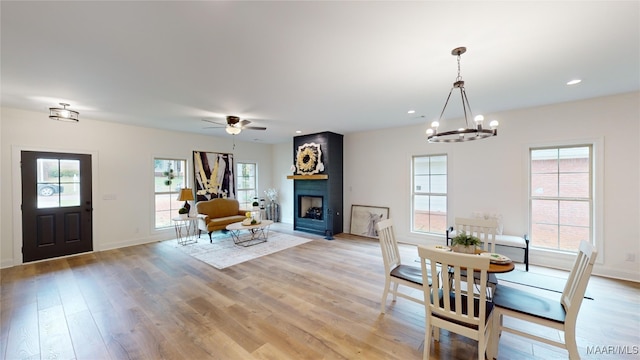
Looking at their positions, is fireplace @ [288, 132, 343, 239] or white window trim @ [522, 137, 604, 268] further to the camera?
fireplace @ [288, 132, 343, 239]

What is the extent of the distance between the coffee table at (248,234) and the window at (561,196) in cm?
525

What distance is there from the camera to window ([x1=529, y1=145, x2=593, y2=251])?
389 cm

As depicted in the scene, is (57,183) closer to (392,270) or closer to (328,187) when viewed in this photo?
(328,187)

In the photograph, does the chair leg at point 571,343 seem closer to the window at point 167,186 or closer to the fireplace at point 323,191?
the fireplace at point 323,191

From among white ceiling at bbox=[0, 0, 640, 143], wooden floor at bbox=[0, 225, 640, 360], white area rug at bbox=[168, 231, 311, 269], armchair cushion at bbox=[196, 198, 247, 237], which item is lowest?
wooden floor at bbox=[0, 225, 640, 360]

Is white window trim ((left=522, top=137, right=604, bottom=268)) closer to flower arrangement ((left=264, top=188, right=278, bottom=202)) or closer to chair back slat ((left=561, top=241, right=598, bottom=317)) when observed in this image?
chair back slat ((left=561, top=241, right=598, bottom=317))

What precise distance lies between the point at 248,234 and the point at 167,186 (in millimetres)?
2375

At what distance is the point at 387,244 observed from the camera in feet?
9.21

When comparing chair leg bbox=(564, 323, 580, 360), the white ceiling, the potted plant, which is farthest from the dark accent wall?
chair leg bbox=(564, 323, 580, 360)

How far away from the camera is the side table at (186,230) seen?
5.89m

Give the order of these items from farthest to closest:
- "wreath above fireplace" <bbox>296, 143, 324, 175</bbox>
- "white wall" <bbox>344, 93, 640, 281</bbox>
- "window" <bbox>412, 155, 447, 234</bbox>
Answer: "wreath above fireplace" <bbox>296, 143, 324, 175</bbox>
"window" <bbox>412, 155, 447, 234</bbox>
"white wall" <bbox>344, 93, 640, 281</bbox>

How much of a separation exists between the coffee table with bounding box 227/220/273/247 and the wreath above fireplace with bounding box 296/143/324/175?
5.60ft

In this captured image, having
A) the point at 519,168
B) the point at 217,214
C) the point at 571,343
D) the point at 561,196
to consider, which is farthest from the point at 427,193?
the point at 217,214

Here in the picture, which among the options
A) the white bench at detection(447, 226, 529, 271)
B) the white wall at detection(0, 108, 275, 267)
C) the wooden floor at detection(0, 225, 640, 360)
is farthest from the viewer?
the white wall at detection(0, 108, 275, 267)
